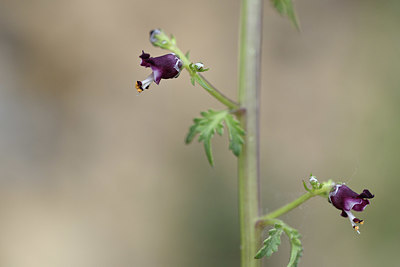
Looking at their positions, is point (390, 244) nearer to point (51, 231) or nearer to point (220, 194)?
point (220, 194)

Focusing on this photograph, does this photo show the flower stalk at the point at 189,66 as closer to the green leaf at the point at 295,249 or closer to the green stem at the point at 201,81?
the green stem at the point at 201,81

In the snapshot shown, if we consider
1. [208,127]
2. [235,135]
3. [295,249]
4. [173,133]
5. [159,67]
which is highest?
[173,133]

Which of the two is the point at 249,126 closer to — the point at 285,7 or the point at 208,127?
the point at 208,127

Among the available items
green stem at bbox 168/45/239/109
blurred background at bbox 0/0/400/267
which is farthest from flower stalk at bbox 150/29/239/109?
blurred background at bbox 0/0/400/267

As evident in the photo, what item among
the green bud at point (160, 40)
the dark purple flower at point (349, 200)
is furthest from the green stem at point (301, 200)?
the green bud at point (160, 40)

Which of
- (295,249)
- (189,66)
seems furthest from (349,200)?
(189,66)

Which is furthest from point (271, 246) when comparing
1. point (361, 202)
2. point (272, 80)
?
point (272, 80)

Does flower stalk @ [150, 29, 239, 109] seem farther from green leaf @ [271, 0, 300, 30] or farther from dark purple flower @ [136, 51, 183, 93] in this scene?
green leaf @ [271, 0, 300, 30]
